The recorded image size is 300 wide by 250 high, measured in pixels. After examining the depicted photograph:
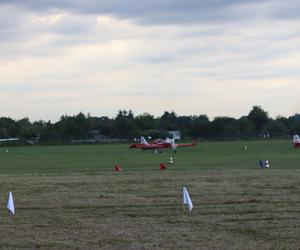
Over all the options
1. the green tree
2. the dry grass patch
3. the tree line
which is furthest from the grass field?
the green tree

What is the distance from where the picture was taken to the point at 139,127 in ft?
571

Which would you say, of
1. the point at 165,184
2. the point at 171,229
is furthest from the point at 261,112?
the point at 171,229

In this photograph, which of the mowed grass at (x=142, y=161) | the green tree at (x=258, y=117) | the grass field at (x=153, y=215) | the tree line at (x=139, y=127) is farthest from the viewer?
the green tree at (x=258, y=117)

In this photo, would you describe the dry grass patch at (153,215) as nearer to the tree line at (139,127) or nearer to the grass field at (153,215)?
the grass field at (153,215)

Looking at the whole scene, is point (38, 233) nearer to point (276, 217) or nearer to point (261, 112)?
point (276, 217)

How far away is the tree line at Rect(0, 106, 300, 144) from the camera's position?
547 ft

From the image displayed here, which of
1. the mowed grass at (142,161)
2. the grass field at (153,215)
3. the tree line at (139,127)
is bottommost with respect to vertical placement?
the grass field at (153,215)

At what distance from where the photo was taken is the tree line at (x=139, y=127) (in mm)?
166750

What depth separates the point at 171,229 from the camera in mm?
14711

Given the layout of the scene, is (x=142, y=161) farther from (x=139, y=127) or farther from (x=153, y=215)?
(x=139, y=127)

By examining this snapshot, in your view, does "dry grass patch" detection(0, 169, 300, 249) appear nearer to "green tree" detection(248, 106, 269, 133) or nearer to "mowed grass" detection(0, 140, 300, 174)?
"mowed grass" detection(0, 140, 300, 174)

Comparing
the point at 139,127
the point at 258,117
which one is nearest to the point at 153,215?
the point at 139,127

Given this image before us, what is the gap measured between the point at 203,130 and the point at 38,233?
15139 cm

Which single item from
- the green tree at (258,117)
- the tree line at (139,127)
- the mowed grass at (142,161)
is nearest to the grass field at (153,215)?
the mowed grass at (142,161)
